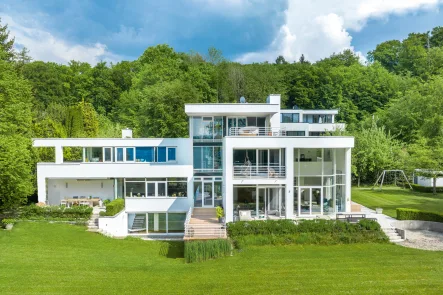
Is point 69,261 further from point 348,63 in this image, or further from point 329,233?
point 348,63

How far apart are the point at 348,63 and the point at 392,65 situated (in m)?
10.1

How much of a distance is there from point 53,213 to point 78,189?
346cm

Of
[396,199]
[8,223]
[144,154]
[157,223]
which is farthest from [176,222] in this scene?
[396,199]

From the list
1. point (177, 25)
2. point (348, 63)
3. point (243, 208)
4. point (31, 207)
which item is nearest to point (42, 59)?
point (177, 25)

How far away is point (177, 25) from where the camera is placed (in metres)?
51.5

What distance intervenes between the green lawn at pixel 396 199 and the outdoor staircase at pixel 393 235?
4083 millimetres

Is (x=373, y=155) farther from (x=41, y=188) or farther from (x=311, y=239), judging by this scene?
A: (x=41, y=188)

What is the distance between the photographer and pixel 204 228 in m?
16.5

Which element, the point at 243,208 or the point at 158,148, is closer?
the point at 243,208

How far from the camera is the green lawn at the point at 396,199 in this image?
24.0 metres

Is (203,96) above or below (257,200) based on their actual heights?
above

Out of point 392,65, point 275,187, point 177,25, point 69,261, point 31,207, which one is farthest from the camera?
point 392,65

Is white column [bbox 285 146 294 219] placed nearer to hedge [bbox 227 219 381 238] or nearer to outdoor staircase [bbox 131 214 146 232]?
hedge [bbox 227 219 381 238]

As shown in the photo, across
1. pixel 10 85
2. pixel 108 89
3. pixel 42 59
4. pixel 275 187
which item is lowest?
pixel 275 187
